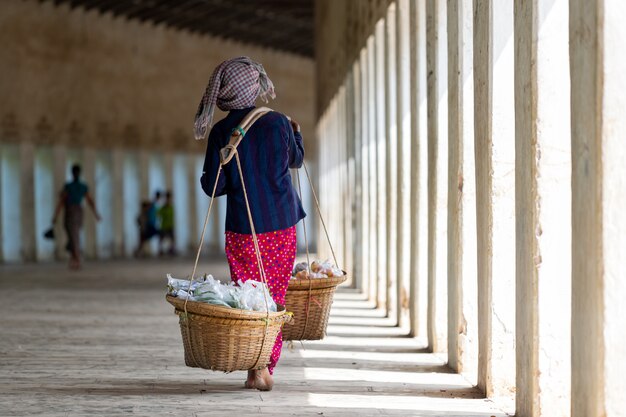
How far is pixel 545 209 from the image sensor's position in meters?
5.36

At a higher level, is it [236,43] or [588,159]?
[236,43]

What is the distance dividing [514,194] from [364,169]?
26.9ft

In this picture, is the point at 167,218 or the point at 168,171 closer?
the point at 167,218

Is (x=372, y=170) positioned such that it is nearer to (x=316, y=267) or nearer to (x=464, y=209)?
(x=464, y=209)

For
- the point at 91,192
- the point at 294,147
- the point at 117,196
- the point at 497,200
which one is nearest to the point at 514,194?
the point at 497,200

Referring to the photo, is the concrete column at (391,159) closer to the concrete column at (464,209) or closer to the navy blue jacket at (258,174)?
the concrete column at (464,209)

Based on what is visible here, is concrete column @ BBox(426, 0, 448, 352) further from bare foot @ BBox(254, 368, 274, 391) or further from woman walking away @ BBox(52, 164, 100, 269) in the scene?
woman walking away @ BBox(52, 164, 100, 269)

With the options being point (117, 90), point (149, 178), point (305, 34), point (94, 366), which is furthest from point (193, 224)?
point (94, 366)

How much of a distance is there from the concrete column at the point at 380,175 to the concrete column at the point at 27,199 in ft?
48.2

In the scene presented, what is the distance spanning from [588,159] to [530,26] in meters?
1.13

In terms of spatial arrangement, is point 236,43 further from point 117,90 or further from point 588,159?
point 588,159

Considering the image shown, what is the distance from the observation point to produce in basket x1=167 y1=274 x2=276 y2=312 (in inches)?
227

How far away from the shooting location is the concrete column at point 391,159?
1142 centimetres

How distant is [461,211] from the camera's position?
7.33m
